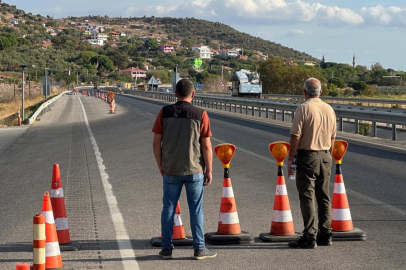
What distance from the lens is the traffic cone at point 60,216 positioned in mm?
7412

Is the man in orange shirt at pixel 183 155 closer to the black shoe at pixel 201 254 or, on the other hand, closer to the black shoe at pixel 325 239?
the black shoe at pixel 201 254

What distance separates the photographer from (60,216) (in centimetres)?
753

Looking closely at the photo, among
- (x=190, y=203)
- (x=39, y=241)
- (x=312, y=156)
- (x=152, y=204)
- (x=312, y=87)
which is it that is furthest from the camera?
(x=152, y=204)

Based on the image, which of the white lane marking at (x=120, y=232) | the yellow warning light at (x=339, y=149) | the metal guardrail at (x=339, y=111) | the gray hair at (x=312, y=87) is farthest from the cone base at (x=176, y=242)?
the metal guardrail at (x=339, y=111)

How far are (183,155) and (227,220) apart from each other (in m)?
1.15

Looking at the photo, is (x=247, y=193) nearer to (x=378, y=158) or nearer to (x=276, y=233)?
(x=276, y=233)

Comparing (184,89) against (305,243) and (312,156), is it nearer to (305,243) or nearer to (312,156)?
(312,156)

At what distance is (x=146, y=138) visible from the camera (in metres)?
22.7

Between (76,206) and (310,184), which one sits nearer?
(310,184)

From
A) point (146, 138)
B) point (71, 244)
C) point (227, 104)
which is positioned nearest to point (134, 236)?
point (71, 244)

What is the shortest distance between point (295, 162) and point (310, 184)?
29cm

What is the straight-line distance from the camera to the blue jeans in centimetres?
699

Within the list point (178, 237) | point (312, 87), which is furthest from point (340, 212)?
point (178, 237)

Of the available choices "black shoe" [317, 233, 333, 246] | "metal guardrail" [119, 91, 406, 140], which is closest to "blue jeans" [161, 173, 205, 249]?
"black shoe" [317, 233, 333, 246]
